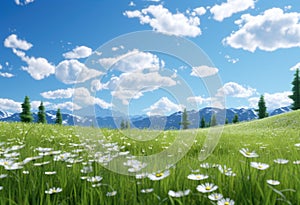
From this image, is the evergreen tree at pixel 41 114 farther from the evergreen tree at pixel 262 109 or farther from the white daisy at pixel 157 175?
the white daisy at pixel 157 175

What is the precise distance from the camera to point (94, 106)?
3.78 m

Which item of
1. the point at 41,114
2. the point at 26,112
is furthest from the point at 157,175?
the point at 41,114

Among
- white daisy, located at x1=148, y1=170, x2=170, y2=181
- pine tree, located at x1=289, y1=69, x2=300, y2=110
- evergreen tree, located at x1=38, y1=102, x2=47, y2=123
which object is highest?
pine tree, located at x1=289, y1=69, x2=300, y2=110

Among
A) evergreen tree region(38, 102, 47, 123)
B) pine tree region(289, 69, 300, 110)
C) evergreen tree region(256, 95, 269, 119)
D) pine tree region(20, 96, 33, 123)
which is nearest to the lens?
pine tree region(20, 96, 33, 123)

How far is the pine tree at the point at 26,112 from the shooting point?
175 ft

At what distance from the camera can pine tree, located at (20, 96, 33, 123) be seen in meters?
53.3

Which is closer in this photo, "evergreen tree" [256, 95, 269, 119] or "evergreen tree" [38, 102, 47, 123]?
"evergreen tree" [38, 102, 47, 123]

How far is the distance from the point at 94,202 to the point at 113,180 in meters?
0.55

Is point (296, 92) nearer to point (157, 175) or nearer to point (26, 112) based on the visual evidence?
point (26, 112)

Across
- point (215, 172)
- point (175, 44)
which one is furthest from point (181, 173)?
point (175, 44)

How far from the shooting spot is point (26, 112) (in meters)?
54.4

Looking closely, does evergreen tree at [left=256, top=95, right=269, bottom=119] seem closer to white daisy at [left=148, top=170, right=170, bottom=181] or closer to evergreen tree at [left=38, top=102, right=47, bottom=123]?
evergreen tree at [left=38, top=102, right=47, bottom=123]

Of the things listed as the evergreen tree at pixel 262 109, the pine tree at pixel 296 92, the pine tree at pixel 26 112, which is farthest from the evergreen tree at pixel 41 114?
the pine tree at pixel 296 92

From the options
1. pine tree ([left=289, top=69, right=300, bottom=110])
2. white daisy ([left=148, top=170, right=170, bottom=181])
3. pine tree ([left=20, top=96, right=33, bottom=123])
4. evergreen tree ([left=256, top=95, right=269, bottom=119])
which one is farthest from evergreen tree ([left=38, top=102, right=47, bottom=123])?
white daisy ([left=148, top=170, right=170, bottom=181])
